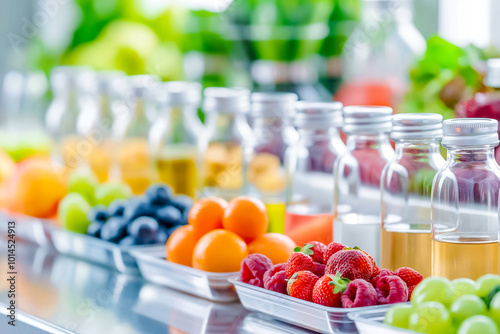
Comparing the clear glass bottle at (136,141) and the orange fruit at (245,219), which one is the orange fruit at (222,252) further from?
the clear glass bottle at (136,141)

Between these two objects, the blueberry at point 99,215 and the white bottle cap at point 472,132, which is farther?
the blueberry at point 99,215

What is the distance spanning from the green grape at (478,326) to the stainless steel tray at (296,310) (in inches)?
5.5

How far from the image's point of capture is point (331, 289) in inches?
32.9

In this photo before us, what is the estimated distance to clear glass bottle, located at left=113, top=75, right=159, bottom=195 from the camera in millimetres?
1599

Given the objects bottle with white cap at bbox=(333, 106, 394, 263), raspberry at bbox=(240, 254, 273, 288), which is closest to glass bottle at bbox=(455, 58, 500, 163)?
bottle with white cap at bbox=(333, 106, 394, 263)

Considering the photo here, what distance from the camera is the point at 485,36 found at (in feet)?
7.59

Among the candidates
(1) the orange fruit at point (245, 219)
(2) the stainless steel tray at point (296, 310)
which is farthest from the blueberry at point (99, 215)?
(2) the stainless steel tray at point (296, 310)

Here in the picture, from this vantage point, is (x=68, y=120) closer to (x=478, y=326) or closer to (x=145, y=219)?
(x=145, y=219)

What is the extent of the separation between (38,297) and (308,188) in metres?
0.42

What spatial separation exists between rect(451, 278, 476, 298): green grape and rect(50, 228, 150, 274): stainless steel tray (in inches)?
22.6

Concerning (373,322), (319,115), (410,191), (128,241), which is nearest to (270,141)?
(319,115)

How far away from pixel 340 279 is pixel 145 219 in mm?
493

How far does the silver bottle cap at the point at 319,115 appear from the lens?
3.96ft

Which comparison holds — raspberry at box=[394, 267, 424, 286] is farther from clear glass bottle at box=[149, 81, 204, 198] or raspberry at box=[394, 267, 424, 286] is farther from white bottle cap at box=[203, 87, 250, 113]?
clear glass bottle at box=[149, 81, 204, 198]
